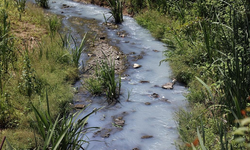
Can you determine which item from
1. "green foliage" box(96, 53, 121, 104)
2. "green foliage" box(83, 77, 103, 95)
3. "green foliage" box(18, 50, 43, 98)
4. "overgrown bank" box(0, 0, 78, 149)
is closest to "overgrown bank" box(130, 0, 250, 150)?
"green foliage" box(96, 53, 121, 104)

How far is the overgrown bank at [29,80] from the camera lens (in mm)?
3849

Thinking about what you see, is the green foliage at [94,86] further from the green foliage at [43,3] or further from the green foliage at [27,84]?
the green foliage at [43,3]

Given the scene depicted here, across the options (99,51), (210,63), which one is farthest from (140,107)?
(99,51)

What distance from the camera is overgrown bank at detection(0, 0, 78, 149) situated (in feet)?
12.6

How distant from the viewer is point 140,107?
484 centimetres

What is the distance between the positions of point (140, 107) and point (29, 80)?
1.86 m

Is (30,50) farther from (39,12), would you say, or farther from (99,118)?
(39,12)

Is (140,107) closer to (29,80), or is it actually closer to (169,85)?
(169,85)

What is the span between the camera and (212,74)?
14.9ft

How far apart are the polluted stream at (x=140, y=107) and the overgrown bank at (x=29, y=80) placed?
1.35 feet

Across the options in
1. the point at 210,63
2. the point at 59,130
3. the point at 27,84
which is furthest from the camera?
the point at 210,63

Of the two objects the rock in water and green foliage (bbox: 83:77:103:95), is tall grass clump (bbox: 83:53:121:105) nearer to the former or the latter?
green foliage (bbox: 83:77:103:95)

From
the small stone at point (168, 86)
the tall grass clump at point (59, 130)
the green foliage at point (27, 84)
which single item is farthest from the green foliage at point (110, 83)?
the tall grass clump at point (59, 130)

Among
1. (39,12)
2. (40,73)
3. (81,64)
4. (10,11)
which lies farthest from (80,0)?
(40,73)
